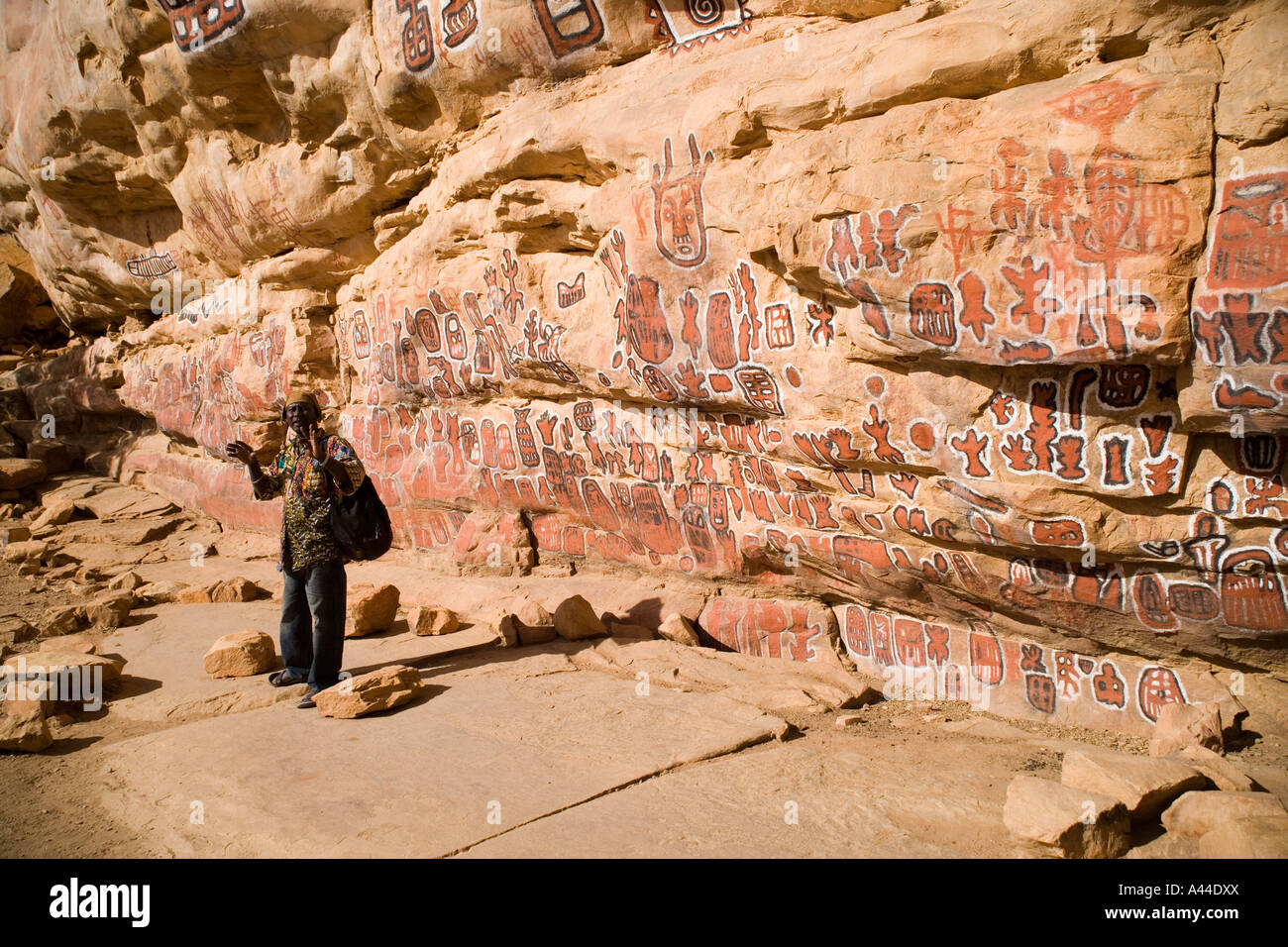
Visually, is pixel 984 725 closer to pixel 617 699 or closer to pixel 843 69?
pixel 617 699

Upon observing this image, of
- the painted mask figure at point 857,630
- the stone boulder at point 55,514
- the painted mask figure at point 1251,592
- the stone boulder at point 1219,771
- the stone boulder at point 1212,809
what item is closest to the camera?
the stone boulder at point 1212,809

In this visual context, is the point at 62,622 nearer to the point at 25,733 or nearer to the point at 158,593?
the point at 158,593

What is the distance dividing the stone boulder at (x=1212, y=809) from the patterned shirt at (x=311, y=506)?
156 inches

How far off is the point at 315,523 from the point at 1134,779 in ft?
13.0

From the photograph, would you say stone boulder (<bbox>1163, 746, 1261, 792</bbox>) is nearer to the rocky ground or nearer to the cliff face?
the rocky ground

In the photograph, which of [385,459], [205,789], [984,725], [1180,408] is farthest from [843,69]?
[385,459]

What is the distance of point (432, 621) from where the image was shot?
19.8 feet

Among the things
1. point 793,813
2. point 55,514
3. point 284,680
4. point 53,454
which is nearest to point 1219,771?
point 793,813

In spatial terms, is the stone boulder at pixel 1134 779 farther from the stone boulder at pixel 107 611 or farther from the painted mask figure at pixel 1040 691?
the stone boulder at pixel 107 611

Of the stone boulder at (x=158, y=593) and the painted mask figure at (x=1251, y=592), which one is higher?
the painted mask figure at (x=1251, y=592)

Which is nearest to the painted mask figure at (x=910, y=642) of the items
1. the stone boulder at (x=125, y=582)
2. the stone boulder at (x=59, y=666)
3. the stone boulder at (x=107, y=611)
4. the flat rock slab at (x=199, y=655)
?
the flat rock slab at (x=199, y=655)

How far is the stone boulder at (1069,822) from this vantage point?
106 inches

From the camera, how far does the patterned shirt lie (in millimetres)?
4562

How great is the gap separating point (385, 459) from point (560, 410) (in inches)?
104
